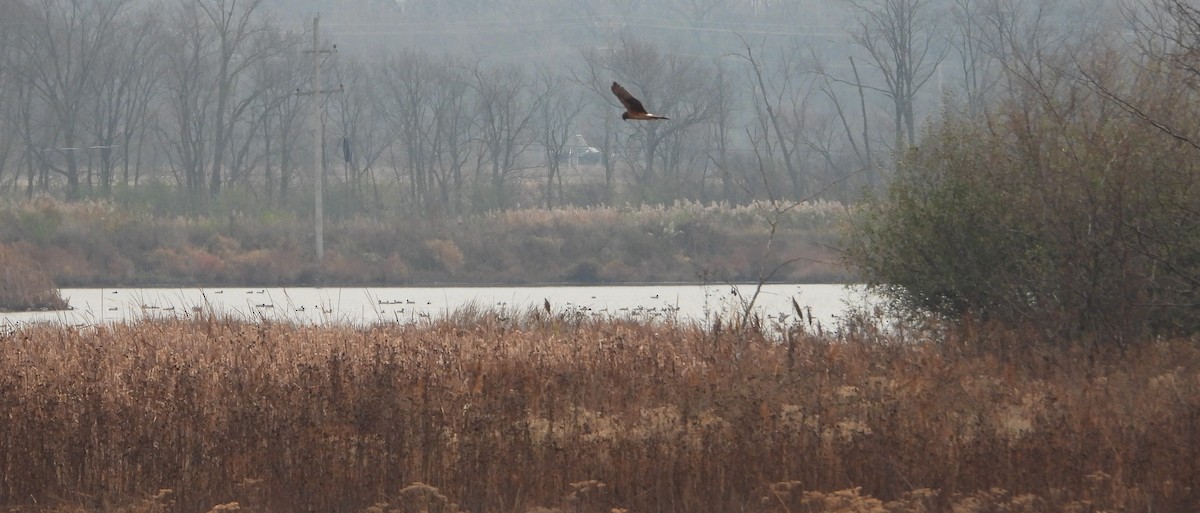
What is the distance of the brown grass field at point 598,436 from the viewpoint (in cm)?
885

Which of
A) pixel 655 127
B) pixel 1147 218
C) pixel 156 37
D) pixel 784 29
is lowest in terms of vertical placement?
pixel 1147 218

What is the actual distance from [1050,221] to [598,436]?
7.47 meters

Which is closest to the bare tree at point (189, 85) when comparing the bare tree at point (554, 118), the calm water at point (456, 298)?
the bare tree at point (554, 118)

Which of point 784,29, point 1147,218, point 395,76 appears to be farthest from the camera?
point 784,29

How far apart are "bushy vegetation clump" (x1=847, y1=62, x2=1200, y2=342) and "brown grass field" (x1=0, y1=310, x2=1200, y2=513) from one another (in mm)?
1363

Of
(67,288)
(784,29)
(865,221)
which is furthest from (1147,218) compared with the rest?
(784,29)

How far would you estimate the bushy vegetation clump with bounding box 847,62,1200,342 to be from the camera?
48.7ft

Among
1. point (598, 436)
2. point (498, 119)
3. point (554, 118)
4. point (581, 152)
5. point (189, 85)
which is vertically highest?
point (189, 85)

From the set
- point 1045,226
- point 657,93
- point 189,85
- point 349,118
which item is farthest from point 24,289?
point 349,118

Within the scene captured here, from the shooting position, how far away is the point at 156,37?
6769 centimetres

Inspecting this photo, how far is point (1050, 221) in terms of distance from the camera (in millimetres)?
15219

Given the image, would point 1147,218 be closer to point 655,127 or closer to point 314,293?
point 314,293

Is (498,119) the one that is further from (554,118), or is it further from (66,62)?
(66,62)

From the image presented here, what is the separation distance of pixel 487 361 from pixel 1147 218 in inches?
296
